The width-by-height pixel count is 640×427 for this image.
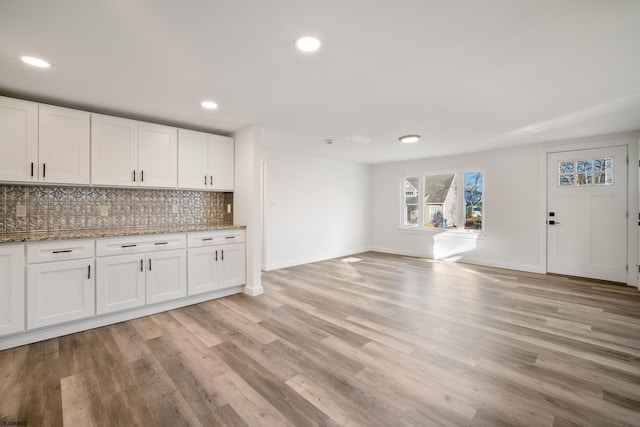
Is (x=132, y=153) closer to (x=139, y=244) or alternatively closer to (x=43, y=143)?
(x=43, y=143)

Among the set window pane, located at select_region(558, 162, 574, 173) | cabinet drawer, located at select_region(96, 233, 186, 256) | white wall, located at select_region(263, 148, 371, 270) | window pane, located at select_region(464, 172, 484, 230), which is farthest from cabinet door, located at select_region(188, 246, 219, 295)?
window pane, located at select_region(558, 162, 574, 173)

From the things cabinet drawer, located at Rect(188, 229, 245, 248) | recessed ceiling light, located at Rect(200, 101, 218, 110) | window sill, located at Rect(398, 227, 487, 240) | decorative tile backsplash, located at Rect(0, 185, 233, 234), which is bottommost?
window sill, located at Rect(398, 227, 487, 240)

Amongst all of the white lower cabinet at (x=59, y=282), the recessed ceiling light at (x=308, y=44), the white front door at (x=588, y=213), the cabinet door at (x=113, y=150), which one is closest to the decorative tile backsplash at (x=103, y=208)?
the cabinet door at (x=113, y=150)

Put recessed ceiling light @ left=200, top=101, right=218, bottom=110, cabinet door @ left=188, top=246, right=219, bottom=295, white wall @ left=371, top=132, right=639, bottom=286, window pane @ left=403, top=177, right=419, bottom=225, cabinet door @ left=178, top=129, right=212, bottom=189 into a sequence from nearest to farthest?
recessed ceiling light @ left=200, top=101, right=218, bottom=110, cabinet door @ left=188, top=246, right=219, bottom=295, cabinet door @ left=178, top=129, right=212, bottom=189, white wall @ left=371, top=132, right=639, bottom=286, window pane @ left=403, top=177, right=419, bottom=225

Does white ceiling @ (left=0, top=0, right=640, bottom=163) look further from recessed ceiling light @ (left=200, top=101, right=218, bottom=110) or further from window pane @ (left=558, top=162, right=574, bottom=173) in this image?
window pane @ (left=558, top=162, right=574, bottom=173)

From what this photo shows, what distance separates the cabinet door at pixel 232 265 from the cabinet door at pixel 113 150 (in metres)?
1.40

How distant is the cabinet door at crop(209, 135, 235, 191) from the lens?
4047 millimetres

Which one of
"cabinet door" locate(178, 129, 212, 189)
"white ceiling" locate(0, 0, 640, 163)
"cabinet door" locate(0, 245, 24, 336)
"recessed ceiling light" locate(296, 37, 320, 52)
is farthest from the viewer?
"cabinet door" locate(178, 129, 212, 189)

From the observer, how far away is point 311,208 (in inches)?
246

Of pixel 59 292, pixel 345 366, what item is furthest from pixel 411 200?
pixel 59 292

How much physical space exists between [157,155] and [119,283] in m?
1.58

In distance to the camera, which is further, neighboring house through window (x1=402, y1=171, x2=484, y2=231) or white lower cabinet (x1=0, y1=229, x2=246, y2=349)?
neighboring house through window (x1=402, y1=171, x2=484, y2=231)

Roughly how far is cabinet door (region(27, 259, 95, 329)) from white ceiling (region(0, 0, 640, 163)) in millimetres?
1724

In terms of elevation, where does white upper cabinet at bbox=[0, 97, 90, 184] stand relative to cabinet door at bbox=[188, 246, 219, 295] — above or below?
above
